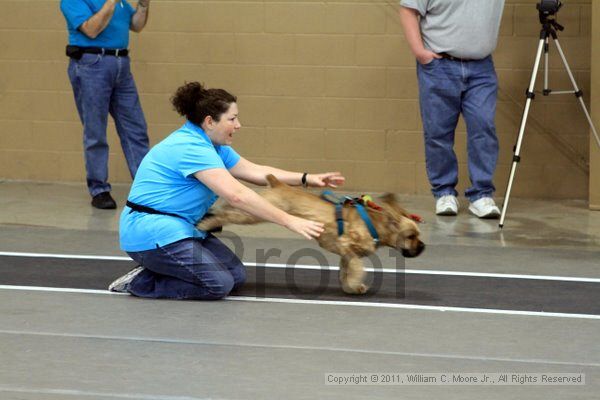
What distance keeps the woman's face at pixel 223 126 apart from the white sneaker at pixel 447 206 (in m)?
3.00

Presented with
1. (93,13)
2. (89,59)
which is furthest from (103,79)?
(93,13)

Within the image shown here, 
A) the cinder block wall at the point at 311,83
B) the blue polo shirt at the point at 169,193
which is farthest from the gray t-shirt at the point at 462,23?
the blue polo shirt at the point at 169,193

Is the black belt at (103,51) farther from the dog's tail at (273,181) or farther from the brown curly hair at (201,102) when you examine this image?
the dog's tail at (273,181)

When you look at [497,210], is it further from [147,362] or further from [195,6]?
[147,362]

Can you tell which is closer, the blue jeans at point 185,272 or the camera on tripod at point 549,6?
the blue jeans at point 185,272

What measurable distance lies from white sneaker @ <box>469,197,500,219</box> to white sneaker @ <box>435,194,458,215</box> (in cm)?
16

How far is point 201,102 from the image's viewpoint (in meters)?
5.96

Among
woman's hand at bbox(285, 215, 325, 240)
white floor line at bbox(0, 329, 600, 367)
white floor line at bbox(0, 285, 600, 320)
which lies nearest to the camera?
white floor line at bbox(0, 329, 600, 367)

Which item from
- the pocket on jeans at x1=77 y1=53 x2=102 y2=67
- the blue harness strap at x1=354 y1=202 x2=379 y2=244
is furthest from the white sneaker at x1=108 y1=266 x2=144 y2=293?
the pocket on jeans at x1=77 y1=53 x2=102 y2=67

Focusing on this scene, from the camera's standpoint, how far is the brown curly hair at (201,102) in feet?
19.5

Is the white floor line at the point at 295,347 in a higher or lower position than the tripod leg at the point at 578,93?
lower

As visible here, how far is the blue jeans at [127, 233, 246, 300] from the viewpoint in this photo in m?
5.98

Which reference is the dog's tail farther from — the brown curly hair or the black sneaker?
the black sneaker

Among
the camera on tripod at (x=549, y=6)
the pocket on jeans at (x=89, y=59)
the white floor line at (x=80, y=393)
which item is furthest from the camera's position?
the pocket on jeans at (x=89, y=59)
